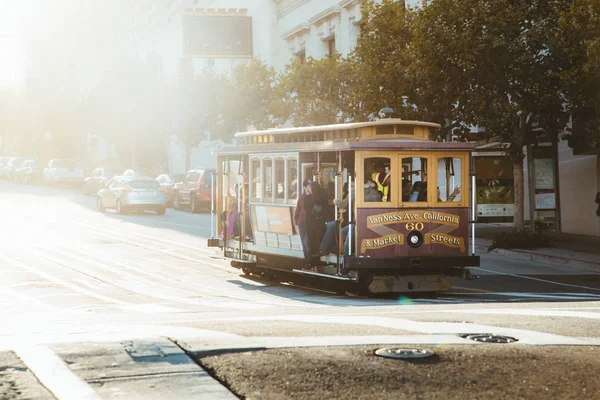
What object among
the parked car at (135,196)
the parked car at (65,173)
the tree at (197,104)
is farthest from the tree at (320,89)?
the parked car at (65,173)

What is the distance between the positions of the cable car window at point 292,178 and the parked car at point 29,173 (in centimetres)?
5370

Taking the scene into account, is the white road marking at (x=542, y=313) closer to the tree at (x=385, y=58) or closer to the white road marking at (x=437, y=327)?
the white road marking at (x=437, y=327)

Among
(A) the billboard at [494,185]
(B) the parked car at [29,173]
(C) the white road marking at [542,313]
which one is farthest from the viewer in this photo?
(B) the parked car at [29,173]

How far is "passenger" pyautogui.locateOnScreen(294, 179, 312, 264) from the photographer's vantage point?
16.2m

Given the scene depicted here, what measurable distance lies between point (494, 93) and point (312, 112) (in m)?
11.9

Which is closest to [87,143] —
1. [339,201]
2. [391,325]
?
[339,201]

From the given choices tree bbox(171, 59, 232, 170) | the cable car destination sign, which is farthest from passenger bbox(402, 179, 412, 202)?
tree bbox(171, 59, 232, 170)

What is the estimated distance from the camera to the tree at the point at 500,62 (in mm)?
22938

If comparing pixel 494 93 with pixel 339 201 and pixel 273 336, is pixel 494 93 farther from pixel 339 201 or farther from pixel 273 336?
pixel 273 336

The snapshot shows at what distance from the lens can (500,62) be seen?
23359mm

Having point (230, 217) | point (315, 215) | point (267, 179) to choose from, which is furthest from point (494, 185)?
point (315, 215)

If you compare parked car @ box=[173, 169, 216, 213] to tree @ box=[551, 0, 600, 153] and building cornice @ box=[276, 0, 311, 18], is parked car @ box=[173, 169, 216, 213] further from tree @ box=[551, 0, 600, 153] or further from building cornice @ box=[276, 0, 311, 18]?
tree @ box=[551, 0, 600, 153]

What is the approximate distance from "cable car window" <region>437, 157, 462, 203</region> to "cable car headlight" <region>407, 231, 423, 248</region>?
0.74 meters

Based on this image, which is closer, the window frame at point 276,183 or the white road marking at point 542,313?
the white road marking at point 542,313
